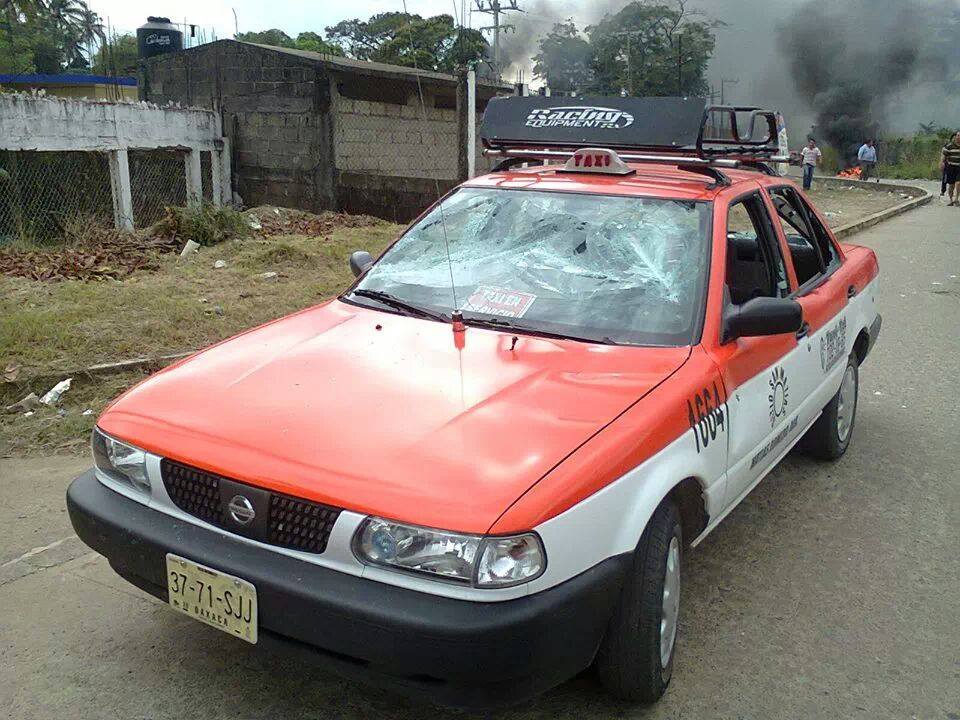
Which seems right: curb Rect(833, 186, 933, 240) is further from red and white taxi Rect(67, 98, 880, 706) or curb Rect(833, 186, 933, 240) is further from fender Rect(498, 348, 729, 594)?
fender Rect(498, 348, 729, 594)

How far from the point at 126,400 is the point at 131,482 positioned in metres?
0.31

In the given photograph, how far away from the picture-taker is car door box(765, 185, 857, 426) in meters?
4.05

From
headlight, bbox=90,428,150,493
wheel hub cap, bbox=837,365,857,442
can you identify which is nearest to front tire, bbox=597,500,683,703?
headlight, bbox=90,428,150,493

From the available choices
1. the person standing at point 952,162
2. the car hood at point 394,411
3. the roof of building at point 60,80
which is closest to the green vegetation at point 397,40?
the roof of building at point 60,80

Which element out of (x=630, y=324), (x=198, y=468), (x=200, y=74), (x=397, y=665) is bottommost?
(x=397, y=665)

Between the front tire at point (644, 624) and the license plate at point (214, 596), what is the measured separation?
1027mm

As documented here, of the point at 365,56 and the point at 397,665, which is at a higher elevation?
the point at 365,56

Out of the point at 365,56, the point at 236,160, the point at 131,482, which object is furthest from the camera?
the point at 365,56

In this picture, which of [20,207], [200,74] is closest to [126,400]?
[20,207]

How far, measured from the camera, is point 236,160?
58.5 feet

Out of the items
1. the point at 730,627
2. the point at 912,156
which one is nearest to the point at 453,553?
the point at 730,627

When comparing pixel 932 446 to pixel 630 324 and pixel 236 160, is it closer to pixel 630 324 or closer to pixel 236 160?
pixel 630 324

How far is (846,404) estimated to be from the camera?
16.2ft

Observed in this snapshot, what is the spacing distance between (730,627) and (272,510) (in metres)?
1.83
